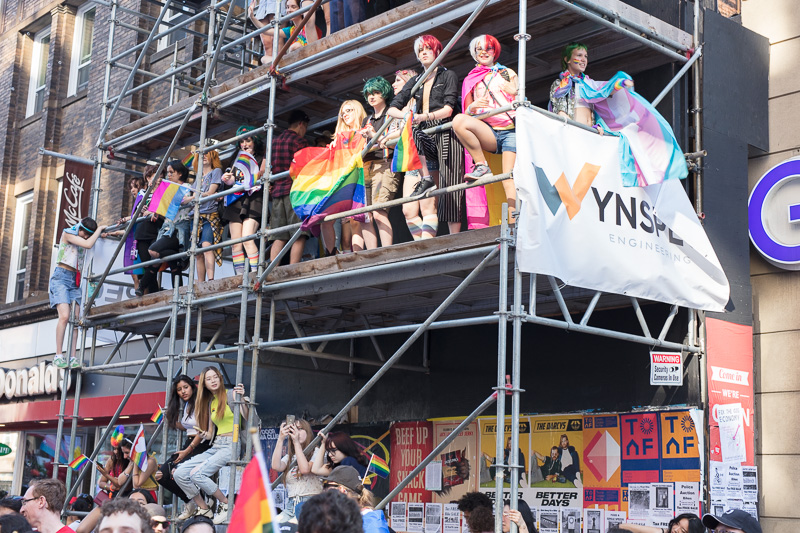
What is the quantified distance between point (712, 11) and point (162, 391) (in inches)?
386

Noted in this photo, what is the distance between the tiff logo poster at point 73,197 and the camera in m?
17.8

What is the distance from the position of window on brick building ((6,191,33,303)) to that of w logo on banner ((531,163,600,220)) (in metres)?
15.0

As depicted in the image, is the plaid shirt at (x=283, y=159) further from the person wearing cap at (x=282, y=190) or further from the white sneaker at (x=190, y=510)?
the white sneaker at (x=190, y=510)

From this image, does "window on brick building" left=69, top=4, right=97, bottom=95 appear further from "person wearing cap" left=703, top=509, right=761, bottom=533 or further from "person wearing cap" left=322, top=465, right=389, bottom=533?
"person wearing cap" left=703, top=509, right=761, bottom=533

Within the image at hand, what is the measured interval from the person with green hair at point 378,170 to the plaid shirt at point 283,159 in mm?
993

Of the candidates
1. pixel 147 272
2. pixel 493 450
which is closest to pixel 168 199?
pixel 147 272

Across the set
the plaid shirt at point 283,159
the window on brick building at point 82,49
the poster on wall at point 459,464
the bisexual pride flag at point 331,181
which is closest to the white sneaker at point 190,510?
the poster on wall at point 459,464

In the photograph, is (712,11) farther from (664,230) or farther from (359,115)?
(359,115)

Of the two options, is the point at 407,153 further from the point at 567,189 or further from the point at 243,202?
the point at 243,202

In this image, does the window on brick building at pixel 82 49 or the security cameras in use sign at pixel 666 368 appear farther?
the window on brick building at pixel 82 49

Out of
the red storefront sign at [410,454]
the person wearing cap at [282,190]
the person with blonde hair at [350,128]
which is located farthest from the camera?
the red storefront sign at [410,454]

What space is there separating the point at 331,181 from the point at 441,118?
4.24 feet

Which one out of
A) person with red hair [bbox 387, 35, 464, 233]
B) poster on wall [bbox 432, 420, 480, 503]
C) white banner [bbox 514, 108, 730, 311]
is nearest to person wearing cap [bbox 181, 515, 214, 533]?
white banner [bbox 514, 108, 730, 311]

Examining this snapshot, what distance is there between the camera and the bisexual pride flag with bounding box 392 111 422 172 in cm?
939
